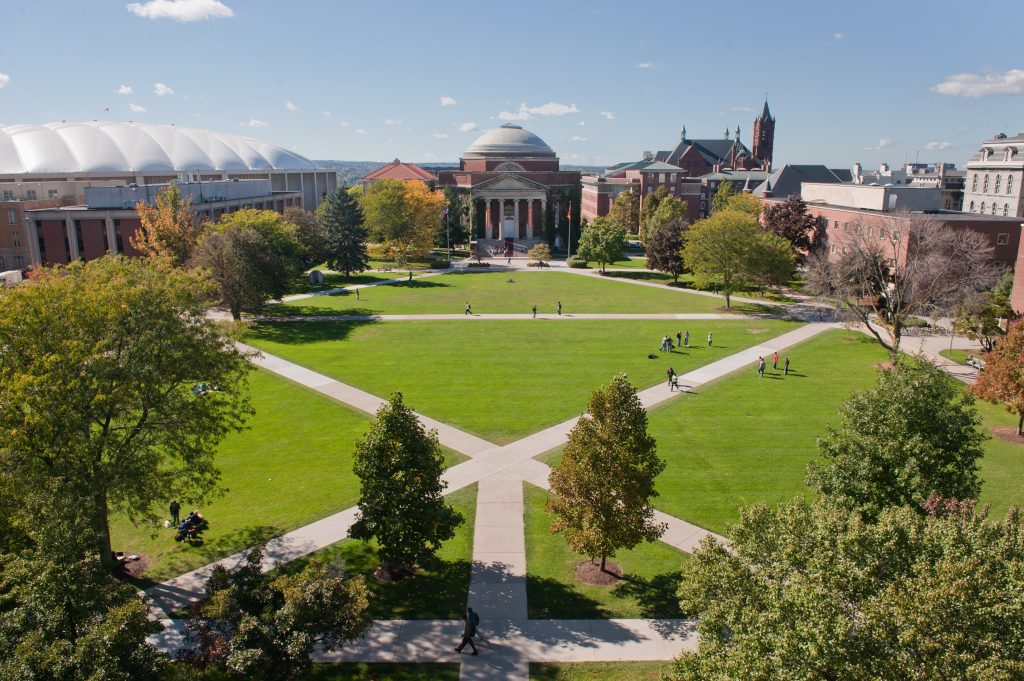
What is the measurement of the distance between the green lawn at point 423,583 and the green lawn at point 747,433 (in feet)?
23.9

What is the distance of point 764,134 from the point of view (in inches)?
6486

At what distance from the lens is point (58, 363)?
649 inches

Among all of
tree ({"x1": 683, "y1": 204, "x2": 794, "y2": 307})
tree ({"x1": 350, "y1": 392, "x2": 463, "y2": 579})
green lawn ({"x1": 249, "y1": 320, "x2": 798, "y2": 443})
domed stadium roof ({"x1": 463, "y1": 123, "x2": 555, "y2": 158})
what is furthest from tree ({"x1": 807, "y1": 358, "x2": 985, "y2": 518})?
domed stadium roof ({"x1": 463, "y1": 123, "x2": 555, "y2": 158})

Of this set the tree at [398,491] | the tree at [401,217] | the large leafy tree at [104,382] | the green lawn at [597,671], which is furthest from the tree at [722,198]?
the green lawn at [597,671]

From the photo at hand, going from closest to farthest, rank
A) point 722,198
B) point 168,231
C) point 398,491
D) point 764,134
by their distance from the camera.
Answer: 1. point 398,491
2. point 168,231
3. point 722,198
4. point 764,134

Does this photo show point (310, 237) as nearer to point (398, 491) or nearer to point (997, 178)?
point (398, 491)

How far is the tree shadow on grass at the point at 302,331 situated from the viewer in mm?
45719

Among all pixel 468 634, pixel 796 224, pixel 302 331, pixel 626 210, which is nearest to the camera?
pixel 468 634

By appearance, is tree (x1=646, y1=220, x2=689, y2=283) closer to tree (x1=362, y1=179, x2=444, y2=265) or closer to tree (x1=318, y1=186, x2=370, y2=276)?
tree (x1=362, y1=179, x2=444, y2=265)

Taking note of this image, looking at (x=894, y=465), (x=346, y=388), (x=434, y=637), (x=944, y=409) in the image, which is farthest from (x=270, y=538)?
(x=944, y=409)

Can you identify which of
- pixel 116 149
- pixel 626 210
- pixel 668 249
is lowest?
pixel 668 249

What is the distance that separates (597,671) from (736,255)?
49208mm

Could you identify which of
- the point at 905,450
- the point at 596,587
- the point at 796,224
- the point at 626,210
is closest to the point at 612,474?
the point at 596,587

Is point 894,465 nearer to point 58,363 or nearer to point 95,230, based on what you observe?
point 58,363
